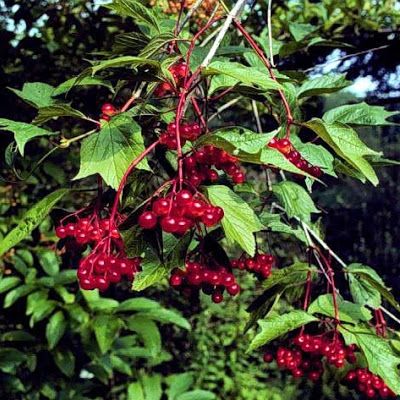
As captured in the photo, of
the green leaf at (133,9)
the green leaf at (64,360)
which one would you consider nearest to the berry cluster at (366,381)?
the green leaf at (133,9)

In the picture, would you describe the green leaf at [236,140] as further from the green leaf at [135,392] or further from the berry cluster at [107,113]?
the green leaf at [135,392]

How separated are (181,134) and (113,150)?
84 mm

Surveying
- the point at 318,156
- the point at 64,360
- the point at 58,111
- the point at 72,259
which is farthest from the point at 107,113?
the point at 72,259

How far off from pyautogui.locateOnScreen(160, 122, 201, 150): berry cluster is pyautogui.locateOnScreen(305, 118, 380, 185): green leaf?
0.48 feet

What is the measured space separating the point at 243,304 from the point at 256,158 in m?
3.27

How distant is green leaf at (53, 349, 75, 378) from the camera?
7.26 ft

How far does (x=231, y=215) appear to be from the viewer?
826mm

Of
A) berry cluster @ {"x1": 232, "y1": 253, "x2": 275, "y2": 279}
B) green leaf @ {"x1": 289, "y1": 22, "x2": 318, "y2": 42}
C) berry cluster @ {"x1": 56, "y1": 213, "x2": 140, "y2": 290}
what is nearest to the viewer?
berry cluster @ {"x1": 56, "y1": 213, "x2": 140, "y2": 290}

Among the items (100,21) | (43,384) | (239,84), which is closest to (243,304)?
(43,384)

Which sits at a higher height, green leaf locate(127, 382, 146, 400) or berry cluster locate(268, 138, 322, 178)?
berry cluster locate(268, 138, 322, 178)

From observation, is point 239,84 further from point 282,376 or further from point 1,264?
point 282,376

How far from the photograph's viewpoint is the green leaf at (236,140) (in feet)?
2.45

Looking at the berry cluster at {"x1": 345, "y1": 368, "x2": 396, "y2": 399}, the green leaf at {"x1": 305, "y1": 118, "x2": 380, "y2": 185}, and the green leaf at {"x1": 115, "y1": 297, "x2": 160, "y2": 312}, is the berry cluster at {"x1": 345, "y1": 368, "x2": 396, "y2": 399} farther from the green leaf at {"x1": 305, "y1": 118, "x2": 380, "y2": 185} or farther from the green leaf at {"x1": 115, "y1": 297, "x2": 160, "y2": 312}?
the green leaf at {"x1": 115, "y1": 297, "x2": 160, "y2": 312}

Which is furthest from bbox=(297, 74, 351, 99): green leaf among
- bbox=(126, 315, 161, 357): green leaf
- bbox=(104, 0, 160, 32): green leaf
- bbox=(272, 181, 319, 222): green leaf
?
bbox=(126, 315, 161, 357): green leaf
